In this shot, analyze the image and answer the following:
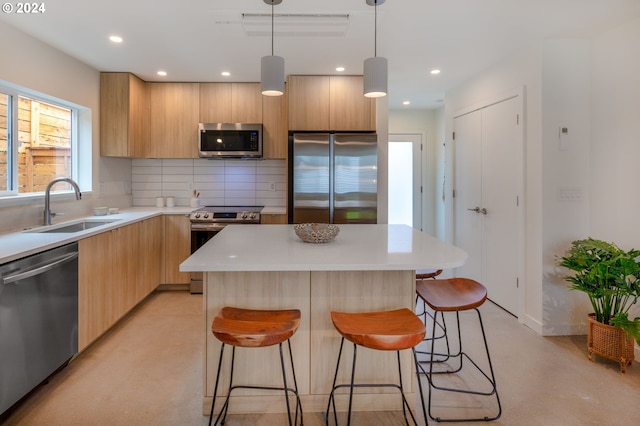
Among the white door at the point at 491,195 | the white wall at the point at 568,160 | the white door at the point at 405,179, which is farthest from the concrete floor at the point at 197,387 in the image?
the white door at the point at 405,179

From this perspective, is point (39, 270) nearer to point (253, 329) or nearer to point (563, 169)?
point (253, 329)

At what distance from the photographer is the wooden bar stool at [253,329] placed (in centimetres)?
150

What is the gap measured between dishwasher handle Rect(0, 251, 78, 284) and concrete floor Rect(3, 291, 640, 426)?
725 millimetres

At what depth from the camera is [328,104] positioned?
4.07 meters

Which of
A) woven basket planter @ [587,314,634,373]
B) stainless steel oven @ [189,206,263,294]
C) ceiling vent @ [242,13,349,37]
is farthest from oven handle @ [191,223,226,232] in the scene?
woven basket planter @ [587,314,634,373]

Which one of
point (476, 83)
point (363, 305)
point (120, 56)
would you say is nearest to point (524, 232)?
point (476, 83)

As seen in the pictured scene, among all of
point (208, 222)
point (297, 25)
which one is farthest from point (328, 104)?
point (208, 222)

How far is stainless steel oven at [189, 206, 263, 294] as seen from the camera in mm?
4034

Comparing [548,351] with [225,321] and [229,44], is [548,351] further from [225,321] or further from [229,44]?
[229,44]

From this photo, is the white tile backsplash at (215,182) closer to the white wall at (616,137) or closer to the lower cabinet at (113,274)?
the lower cabinet at (113,274)

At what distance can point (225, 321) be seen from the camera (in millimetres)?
1643

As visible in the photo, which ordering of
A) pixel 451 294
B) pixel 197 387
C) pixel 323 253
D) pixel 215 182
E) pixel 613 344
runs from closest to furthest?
pixel 323 253 < pixel 451 294 < pixel 197 387 < pixel 613 344 < pixel 215 182

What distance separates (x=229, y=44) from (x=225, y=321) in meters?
2.50

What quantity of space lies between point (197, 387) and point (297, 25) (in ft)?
8.42
